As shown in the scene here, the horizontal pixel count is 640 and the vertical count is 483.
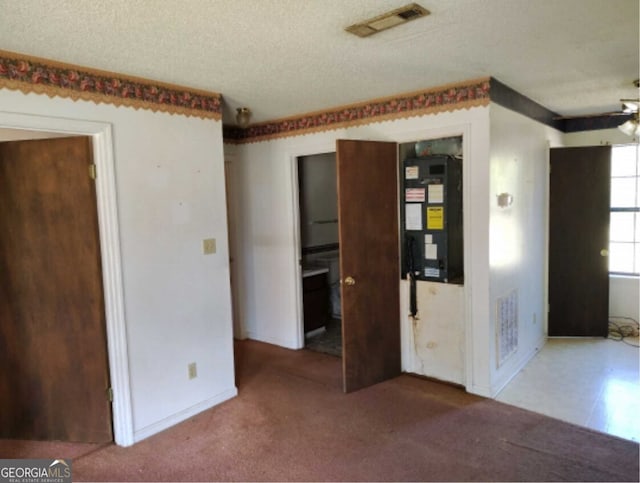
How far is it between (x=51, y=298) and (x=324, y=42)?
2.28m

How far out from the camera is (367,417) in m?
3.04

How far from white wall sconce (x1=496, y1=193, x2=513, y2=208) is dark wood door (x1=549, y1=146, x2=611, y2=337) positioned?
154cm

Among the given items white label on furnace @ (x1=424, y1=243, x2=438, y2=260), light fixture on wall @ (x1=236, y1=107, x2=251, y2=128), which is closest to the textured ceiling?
light fixture on wall @ (x1=236, y1=107, x2=251, y2=128)

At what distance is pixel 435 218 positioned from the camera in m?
3.54

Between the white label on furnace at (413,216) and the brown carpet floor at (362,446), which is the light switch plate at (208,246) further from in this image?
the white label on furnace at (413,216)

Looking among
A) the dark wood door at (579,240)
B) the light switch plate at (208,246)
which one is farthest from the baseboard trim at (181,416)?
the dark wood door at (579,240)

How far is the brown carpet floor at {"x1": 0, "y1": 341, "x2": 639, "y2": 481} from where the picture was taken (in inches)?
95.3

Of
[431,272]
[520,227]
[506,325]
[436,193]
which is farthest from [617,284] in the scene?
[436,193]

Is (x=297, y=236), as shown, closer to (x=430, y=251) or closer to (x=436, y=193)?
(x=430, y=251)

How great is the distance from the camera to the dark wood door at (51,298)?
2.65m

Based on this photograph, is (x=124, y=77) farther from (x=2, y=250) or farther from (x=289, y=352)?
(x=289, y=352)

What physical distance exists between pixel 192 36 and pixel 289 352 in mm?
3133

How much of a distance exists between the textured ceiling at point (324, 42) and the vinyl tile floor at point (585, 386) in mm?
2351

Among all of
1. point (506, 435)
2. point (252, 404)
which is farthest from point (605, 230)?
point (252, 404)
